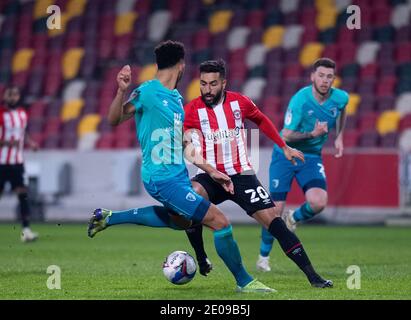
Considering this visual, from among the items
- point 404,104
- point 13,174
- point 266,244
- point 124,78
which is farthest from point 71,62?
point 124,78

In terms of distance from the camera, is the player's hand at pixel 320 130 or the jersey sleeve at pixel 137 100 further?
the player's hand at pixel 320 130

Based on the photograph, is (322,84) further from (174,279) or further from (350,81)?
(350,81)

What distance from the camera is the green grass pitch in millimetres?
8047

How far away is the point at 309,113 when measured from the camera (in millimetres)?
10750

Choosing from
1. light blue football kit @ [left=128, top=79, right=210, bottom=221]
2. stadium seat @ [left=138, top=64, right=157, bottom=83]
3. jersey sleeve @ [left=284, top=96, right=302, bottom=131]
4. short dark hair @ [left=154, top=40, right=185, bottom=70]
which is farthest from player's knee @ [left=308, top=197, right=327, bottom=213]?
stadium seat @ [left=138, top=64, right=157, bottom=83]

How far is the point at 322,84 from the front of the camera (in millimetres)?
10633

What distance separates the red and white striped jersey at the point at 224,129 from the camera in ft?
28.7

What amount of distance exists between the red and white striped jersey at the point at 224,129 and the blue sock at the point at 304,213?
2.15 m

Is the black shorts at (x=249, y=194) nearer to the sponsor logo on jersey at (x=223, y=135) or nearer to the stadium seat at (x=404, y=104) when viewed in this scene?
the sponsor logo on jersey at (x=223, y=135)

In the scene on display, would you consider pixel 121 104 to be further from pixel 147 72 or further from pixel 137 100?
pixel 147 72

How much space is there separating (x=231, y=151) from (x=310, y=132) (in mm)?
→ 1879

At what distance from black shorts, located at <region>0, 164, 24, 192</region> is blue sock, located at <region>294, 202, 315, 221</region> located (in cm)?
506

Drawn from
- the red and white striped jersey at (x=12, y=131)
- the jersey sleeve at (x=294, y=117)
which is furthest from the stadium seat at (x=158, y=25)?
the jersey sleeve at (x=294, y=117)

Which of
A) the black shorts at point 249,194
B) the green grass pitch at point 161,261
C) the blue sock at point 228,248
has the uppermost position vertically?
the black shorts at point 249,194
